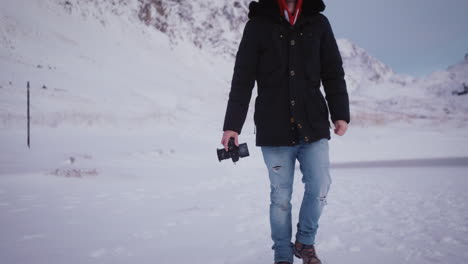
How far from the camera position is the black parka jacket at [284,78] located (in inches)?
90.0

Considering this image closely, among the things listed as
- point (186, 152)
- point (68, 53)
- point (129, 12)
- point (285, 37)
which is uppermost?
point (129, 12)

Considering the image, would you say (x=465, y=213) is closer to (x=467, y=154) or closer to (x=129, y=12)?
(x=467, y=154)

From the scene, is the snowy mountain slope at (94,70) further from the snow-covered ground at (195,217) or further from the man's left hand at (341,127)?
the man's left hand at (341,127)

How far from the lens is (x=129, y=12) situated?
57188 millimetres

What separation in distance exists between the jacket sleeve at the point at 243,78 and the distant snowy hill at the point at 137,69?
55.9ft

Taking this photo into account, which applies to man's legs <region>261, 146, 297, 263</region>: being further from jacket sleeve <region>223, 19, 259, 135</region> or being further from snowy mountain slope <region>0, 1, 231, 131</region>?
snowy mountain slope <region>0, 1, 231, 131</region>

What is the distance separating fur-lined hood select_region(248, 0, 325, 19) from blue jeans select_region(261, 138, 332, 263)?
910 millimetres

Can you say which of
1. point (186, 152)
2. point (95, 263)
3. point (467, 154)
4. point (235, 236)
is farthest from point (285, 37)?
point (467, 154)

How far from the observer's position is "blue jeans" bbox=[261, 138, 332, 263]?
90.5 inches

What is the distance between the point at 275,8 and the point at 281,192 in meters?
1.29

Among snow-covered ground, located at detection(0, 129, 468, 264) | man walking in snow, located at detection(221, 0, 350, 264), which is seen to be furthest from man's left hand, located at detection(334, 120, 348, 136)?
snow-covered ground, located at detection(0, 129, 468, 264)

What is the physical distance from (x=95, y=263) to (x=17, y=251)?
0.84m

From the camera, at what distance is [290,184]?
2.37 metres

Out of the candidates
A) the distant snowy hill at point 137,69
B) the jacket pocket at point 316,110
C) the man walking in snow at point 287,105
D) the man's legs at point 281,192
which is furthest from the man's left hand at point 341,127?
the distant snowy hill at point 137,69
